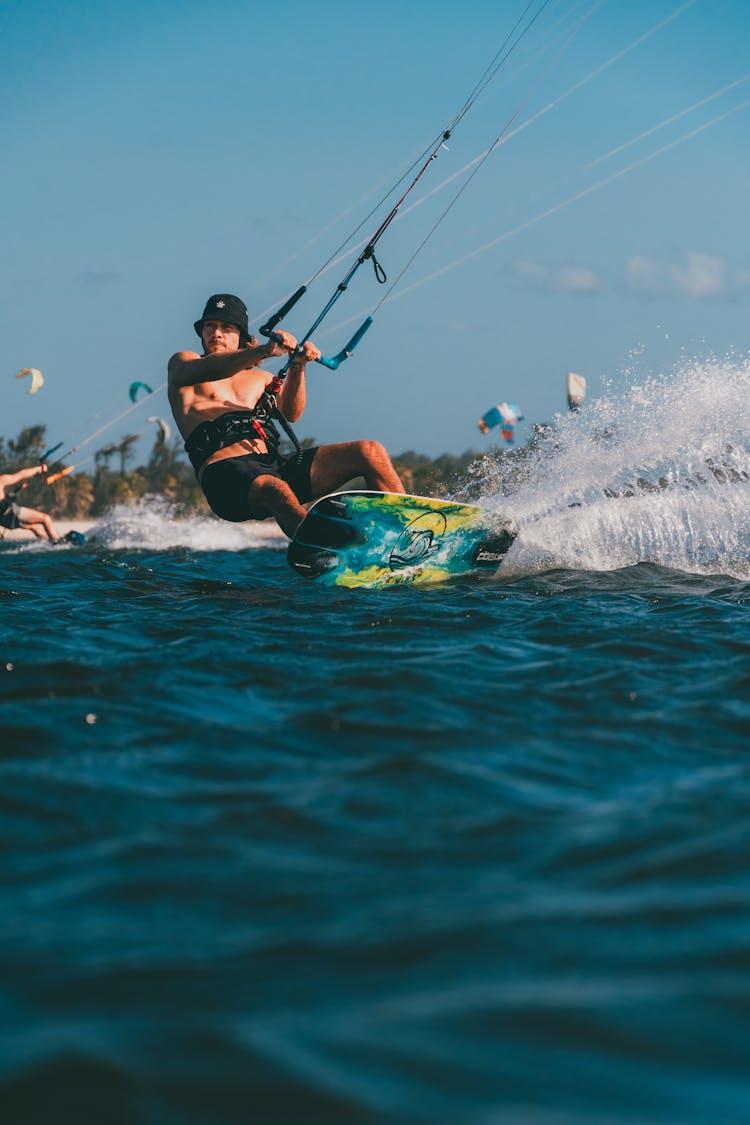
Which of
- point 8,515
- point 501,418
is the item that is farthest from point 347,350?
point 501,418

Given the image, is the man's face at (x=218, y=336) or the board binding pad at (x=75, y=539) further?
the board binding pad at (x=75, y=539)

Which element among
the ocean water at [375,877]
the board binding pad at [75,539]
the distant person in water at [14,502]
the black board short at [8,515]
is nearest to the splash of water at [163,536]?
the board binding pad at [75,539]

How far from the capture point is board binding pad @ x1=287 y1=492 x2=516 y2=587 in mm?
7730

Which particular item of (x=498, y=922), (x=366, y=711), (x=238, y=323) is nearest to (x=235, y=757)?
(x=366, y=711)

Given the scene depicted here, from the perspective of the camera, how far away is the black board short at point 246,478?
8.11 metres

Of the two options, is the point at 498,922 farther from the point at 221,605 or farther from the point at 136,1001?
the point at 221,605

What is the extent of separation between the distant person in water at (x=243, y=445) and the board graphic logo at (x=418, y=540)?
0.43 m

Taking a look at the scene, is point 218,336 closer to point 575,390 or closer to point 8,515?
point 8,515

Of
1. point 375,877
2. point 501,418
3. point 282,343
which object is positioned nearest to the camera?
point 375,877

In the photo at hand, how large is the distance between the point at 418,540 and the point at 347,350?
1559 mm

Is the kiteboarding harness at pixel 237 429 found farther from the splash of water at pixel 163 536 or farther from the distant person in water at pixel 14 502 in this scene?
the distant person in water at pixel 14 502

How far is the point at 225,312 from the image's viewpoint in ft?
28.0

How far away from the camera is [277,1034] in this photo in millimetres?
1830

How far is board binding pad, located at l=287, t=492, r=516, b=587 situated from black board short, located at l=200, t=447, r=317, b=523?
0.46 metres
